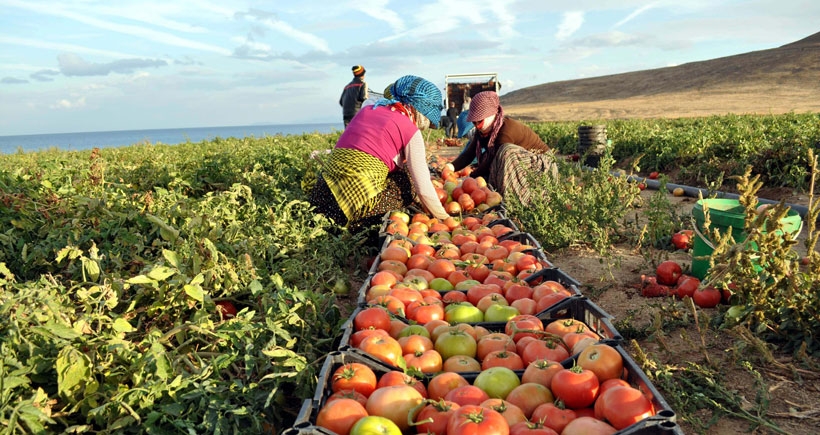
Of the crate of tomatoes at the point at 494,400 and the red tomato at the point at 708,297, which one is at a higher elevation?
the crate of tomatoes at the point at 494,400

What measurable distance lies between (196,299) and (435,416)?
1.31 m

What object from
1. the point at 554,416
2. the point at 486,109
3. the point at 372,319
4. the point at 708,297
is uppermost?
the point at 486,109

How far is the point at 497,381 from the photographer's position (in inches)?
82.6

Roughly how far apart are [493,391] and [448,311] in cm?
84

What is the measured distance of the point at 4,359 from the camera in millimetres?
1938

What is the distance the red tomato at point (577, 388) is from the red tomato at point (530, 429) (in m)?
0.20

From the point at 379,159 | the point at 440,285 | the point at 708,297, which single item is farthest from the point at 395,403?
the point at 379,159

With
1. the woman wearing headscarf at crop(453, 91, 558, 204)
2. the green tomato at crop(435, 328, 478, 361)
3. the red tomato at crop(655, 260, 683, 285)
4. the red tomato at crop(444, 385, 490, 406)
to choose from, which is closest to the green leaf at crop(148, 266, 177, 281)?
the green tomato at crop(435, 328, 478, 361)

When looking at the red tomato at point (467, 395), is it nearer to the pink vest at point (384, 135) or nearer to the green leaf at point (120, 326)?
the green leaf at point (120, 326)

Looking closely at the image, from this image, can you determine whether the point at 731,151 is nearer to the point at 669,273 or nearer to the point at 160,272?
the point at 669,273

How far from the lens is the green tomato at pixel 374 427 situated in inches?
69.2

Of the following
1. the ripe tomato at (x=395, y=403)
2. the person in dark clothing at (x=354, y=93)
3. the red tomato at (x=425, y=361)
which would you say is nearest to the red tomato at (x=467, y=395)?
the ripe tomato at (x=395, y=403)

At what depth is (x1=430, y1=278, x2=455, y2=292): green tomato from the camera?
133 inches

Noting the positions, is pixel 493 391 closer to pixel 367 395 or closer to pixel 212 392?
pixel 367 395
